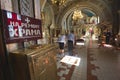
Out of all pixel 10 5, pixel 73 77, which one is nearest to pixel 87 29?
pixel 73 77

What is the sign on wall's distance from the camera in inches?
68.9

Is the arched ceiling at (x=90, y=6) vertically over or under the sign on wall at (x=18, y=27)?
over

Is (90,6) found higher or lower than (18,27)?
higher

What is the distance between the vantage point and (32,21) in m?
2.42

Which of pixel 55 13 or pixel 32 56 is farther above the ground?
pixel 55 13

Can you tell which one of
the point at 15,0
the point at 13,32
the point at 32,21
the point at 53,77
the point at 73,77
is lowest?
the point at 73,77

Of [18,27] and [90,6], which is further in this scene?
[90,6]

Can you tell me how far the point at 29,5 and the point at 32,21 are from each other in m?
0.36

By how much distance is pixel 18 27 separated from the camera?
6.43 ft

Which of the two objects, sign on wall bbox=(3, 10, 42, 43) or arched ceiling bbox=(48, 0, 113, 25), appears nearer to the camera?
sign on wall bbox=(3, 10, 42, 43)

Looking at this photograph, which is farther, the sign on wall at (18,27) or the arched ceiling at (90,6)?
the arched ceiling at (90,6)

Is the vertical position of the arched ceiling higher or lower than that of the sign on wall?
higher

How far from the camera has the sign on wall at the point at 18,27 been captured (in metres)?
1.75

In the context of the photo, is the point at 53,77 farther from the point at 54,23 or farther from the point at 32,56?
the point at 54,23
